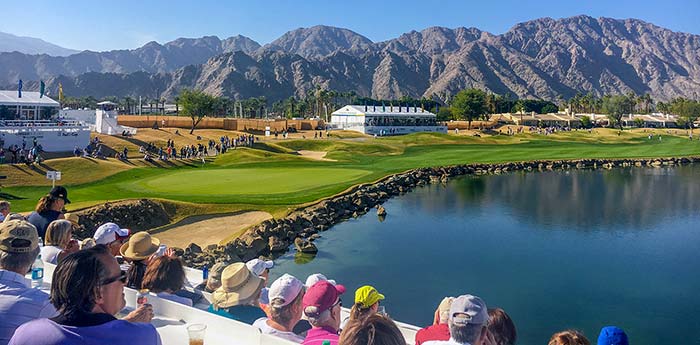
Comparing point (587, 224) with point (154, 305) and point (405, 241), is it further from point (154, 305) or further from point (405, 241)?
point (154, 305)

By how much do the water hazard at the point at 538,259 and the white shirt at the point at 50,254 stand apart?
1101cm

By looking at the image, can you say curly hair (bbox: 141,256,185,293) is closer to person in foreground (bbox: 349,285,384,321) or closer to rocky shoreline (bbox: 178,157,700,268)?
person in foreground (bbox: 349,285,384,321)

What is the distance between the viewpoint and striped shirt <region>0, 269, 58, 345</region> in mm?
5156

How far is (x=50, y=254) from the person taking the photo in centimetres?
923

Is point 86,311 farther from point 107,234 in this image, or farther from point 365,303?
point 107,234

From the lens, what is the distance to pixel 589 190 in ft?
160

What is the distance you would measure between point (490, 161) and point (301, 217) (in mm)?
41952

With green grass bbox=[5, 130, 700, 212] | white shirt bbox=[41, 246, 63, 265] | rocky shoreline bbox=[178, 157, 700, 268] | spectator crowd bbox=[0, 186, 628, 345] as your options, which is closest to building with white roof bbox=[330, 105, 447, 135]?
green grass bbox=[5, 130, 700, 212]

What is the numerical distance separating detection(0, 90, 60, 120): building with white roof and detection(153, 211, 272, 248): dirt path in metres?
40.1

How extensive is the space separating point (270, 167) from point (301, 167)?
9.88ft

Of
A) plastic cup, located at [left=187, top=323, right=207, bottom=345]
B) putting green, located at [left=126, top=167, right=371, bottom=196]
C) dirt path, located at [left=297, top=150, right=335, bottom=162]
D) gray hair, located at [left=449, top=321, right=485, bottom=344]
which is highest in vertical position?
gray hair, located at [left=449, top=321, right=485, bottom=344]

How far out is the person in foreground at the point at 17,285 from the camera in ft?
17.0

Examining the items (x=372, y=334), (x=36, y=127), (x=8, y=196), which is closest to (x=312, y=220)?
(x=8, y=196)

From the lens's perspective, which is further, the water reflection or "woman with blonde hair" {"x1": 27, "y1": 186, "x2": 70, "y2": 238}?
the water reflection
